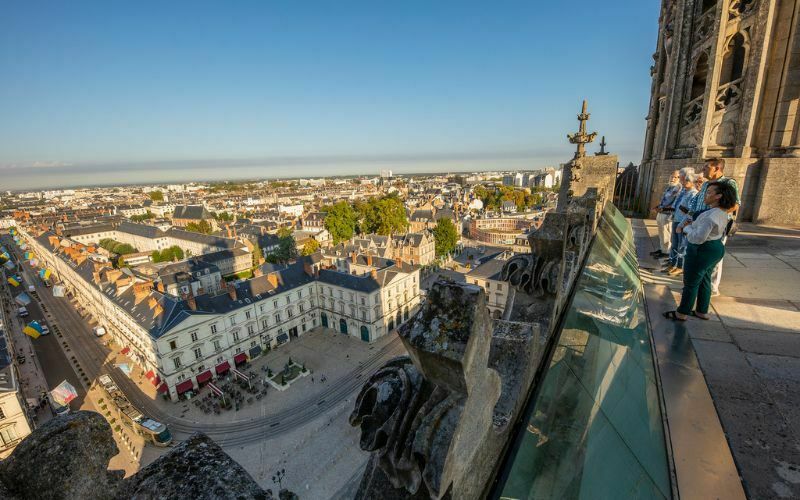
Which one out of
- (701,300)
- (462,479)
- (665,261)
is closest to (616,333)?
(701,300)

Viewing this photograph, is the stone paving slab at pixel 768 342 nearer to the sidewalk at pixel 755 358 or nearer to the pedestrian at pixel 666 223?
the sidewalk at pixel 755 358

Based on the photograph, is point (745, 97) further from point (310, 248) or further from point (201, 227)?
point (201, 227)

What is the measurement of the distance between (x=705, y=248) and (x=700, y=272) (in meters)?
0.35

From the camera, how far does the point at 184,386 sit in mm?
22984

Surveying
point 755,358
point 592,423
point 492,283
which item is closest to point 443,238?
point 492,283

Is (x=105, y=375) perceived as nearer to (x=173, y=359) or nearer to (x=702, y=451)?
(x=173, y=359)

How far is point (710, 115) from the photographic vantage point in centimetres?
1274

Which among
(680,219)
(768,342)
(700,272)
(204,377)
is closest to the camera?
(768,342)

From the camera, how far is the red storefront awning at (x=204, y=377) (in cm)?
2375

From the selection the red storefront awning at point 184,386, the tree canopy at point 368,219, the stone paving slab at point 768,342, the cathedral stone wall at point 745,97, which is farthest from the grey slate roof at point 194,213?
the stone paving slab at point 768,342

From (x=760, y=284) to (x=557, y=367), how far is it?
21.6 feet

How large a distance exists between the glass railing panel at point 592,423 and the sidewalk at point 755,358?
20.8 inches

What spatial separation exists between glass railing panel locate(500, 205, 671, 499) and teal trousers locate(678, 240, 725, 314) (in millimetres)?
1776

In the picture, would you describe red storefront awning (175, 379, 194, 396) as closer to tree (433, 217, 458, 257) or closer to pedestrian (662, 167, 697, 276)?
pedestrian (662, 167, 697, 276)
